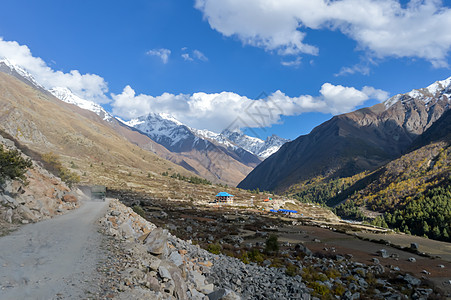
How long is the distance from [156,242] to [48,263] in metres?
4.76

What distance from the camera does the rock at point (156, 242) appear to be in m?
13.1

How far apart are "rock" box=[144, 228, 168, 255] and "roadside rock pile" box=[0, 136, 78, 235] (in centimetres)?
882

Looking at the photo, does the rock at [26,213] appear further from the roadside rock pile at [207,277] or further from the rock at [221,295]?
the rock at [221,295]

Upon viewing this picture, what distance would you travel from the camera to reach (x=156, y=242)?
13.7m

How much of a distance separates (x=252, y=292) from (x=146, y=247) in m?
6.88

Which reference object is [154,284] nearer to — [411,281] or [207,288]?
[207,288]

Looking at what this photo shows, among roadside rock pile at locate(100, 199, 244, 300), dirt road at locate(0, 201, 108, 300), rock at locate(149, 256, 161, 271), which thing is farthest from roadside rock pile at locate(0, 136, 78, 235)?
rock at locate(149, 256, 161, 271)

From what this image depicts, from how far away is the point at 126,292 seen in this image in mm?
8906

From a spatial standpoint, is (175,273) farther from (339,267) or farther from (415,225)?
(415,225)

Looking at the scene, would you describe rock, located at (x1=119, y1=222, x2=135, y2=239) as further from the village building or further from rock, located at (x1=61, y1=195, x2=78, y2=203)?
the village building

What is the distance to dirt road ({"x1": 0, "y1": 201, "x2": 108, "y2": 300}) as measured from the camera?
8.18m

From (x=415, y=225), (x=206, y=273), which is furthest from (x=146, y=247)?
(x=415, y=225)

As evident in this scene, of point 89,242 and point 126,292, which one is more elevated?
point 126,292

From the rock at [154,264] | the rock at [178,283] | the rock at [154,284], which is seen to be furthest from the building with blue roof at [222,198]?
the rock at [154,284]
